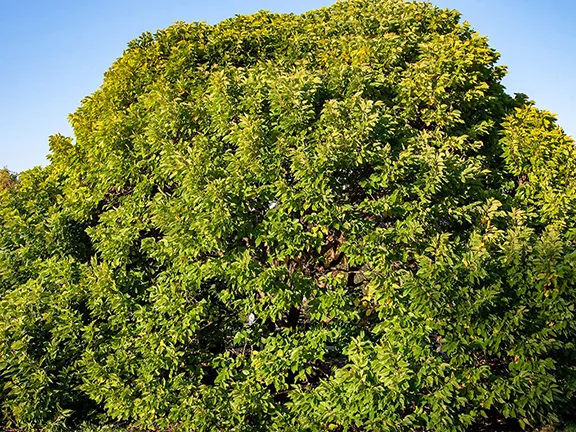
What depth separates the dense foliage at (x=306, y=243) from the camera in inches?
256

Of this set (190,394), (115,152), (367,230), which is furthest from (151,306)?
(367,230)

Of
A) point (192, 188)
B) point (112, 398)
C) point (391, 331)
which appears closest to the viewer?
point (391, 331)

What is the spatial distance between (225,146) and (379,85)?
8.88 feet

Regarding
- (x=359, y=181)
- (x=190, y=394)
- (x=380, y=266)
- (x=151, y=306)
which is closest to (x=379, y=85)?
(x=359, y=181)

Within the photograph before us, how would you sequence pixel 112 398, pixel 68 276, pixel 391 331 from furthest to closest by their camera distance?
pixel 68 276 → pixel 112 398 → pixel 391 331

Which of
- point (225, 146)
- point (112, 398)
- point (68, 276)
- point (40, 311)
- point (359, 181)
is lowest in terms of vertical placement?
point (112, 398)

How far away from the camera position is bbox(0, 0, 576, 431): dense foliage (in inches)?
256

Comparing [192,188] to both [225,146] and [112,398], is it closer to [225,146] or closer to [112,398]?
[225,146]

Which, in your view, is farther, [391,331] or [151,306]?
[151,306]

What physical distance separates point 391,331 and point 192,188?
11.1ft

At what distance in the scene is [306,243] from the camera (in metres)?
6.87

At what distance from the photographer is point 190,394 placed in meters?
7.07

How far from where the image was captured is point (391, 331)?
6.43m

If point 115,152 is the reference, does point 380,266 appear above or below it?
below
